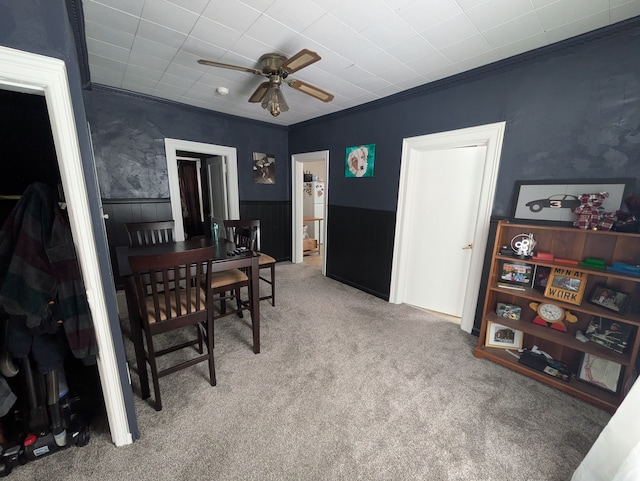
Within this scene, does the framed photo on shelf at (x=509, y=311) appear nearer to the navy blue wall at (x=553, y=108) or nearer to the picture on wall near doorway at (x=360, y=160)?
the navy blue wall at (x=553, y=108)

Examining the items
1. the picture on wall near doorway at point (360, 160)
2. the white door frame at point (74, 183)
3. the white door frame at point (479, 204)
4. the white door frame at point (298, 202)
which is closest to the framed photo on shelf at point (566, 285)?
the white door frame at point (479, 204)

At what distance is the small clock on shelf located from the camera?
1846 mm

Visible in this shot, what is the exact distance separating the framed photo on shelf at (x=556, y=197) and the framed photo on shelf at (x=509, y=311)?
0.76 m

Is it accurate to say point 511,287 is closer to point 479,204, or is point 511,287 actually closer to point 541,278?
point 541,278

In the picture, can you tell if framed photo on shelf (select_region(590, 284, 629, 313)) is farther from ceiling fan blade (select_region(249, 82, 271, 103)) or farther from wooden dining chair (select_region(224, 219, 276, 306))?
ceiling fan blade (select_region(249, 82, 271, 103))

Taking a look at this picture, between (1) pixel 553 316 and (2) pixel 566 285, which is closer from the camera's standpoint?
(2) pixel 566 285

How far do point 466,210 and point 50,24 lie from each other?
121 inches

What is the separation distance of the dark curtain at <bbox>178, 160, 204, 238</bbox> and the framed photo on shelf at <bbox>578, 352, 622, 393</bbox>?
6005mm

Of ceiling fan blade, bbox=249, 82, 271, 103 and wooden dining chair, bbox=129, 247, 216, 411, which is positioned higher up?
ceiling fan blade, bbox=249, 82, 271, 103

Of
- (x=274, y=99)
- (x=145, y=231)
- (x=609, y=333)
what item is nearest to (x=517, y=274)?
(x=609, y=333)

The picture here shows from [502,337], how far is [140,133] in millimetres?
4639

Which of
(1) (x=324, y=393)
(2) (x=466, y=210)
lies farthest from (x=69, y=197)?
(2) (x=466, y=210)

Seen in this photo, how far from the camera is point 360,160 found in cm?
321

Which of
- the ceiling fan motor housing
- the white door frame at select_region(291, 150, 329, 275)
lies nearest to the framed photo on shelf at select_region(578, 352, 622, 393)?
the white door frame at select_region(291, 150, 329, 275)
